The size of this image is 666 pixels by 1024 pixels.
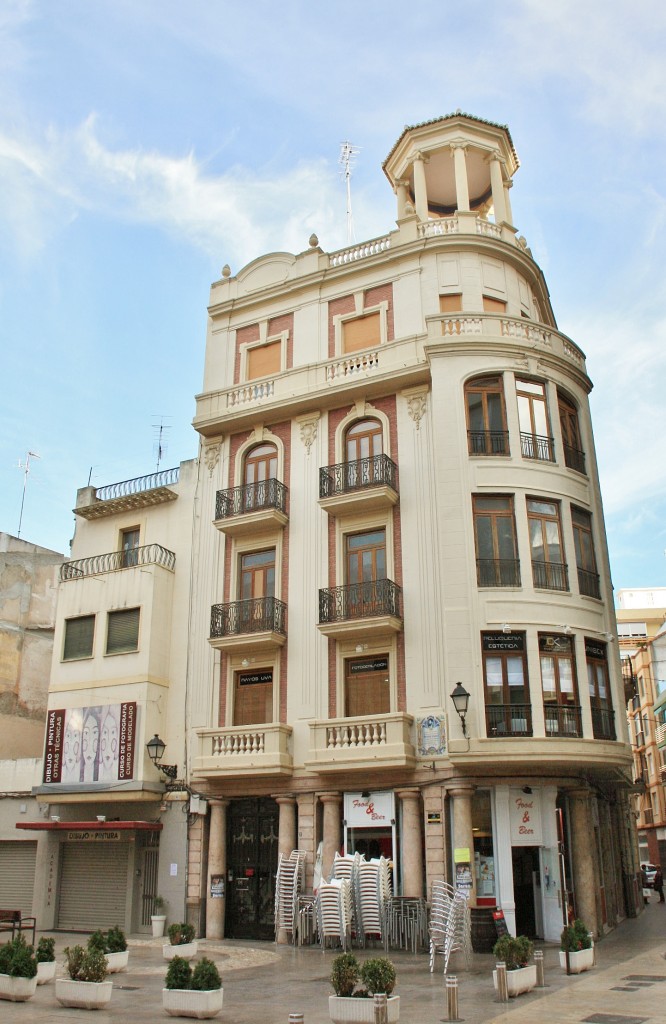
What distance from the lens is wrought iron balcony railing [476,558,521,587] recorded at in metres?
21.7

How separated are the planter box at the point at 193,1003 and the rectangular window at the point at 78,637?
51.9ft

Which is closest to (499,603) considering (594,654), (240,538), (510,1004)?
(594,654)

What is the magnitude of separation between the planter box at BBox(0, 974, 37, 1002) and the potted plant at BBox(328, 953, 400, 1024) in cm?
501

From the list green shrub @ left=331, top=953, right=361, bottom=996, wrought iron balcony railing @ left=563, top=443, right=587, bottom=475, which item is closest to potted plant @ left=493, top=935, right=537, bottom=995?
green shrub @ left=331, top=953, right=361, bottom=996

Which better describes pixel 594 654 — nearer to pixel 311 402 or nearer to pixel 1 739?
pixel 311 402

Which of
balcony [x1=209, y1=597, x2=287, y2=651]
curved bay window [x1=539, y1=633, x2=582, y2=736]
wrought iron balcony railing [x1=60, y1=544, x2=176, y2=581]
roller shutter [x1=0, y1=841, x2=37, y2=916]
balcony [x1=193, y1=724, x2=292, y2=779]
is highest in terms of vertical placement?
wrought iron balcony railing [x1=60, y1=544, x2=176, y2=581]

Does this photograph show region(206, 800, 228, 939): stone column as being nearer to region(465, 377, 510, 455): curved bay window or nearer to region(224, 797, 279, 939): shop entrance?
region(224, 797, 279, 939): shop entrance

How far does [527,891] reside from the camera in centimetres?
2053

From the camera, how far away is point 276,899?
2175 centimetres

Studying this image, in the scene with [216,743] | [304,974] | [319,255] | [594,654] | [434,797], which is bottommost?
[304,974]

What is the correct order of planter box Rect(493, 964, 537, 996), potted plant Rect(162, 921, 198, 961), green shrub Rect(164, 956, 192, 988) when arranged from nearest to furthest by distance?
green shrub Rect(164, 956, 192, 988)
planter box Rect(493, 964, 537, 996)
potted plant Rect(162, 921, 198, 961)

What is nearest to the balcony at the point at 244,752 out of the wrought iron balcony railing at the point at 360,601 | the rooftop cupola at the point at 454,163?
the wrought iron balcony railing at the point at 360,601

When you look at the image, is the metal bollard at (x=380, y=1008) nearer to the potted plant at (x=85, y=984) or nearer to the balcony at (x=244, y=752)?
the potted plant at (x=85, y=984)

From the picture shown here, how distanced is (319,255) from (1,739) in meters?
19.7
